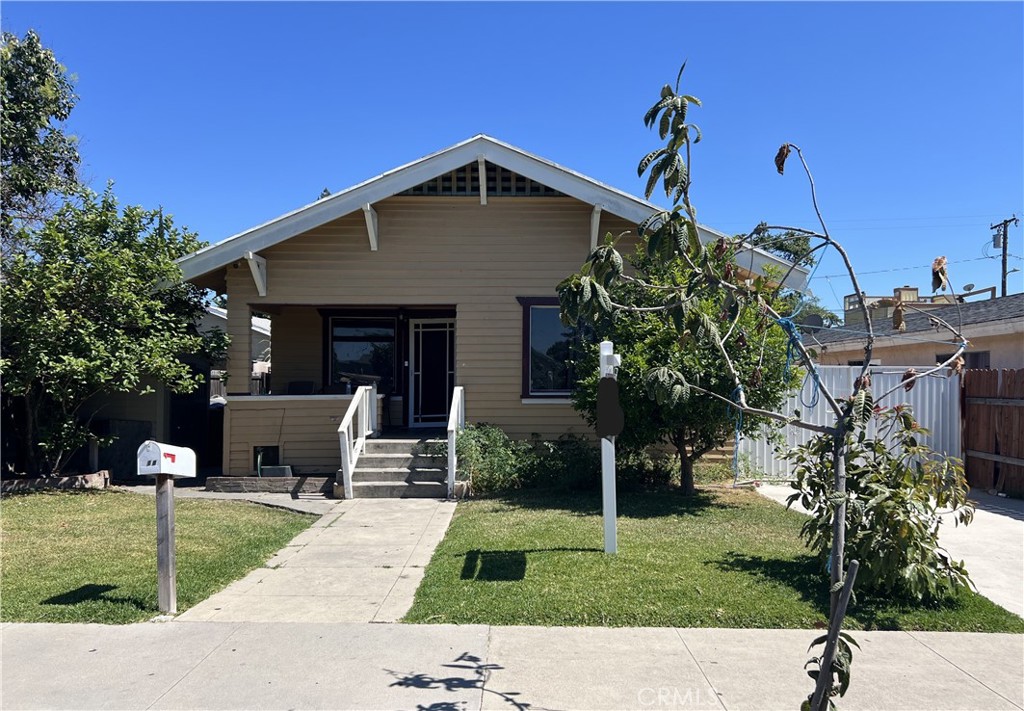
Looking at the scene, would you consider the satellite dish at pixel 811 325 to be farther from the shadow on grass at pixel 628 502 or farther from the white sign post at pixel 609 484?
the shadow on grass at pixel 628 502

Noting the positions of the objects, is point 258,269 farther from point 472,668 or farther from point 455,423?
point 472,668

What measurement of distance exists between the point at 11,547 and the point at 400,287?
255 inches

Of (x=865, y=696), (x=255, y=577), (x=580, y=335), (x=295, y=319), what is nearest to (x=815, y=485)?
(x=865, y=696)

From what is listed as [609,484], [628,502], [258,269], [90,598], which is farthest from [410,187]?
[90,598]

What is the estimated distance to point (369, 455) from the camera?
36.0ft

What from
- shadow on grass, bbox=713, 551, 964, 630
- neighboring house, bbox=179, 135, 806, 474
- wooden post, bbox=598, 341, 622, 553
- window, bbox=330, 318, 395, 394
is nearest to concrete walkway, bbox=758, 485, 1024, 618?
shadow on grass, bbox=713, 551, 964, 630

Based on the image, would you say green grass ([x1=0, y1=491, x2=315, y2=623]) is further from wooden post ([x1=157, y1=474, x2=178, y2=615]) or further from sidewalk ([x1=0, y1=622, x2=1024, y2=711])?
sidewalk ([x1=0, y1=622, x2=1024, y2=711])

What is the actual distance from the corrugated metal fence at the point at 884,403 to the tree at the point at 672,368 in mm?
2307

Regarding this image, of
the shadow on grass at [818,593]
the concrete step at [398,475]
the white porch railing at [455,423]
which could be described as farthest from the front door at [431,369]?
the shadow on grass at [818,593]

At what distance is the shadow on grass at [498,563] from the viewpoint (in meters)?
6.09

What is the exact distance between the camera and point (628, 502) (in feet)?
31.0

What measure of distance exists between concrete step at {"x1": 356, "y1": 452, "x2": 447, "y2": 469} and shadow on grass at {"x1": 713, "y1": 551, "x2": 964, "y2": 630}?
17.1ft

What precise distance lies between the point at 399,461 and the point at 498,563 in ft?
15.3

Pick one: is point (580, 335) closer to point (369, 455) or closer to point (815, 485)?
point (369, 455)
